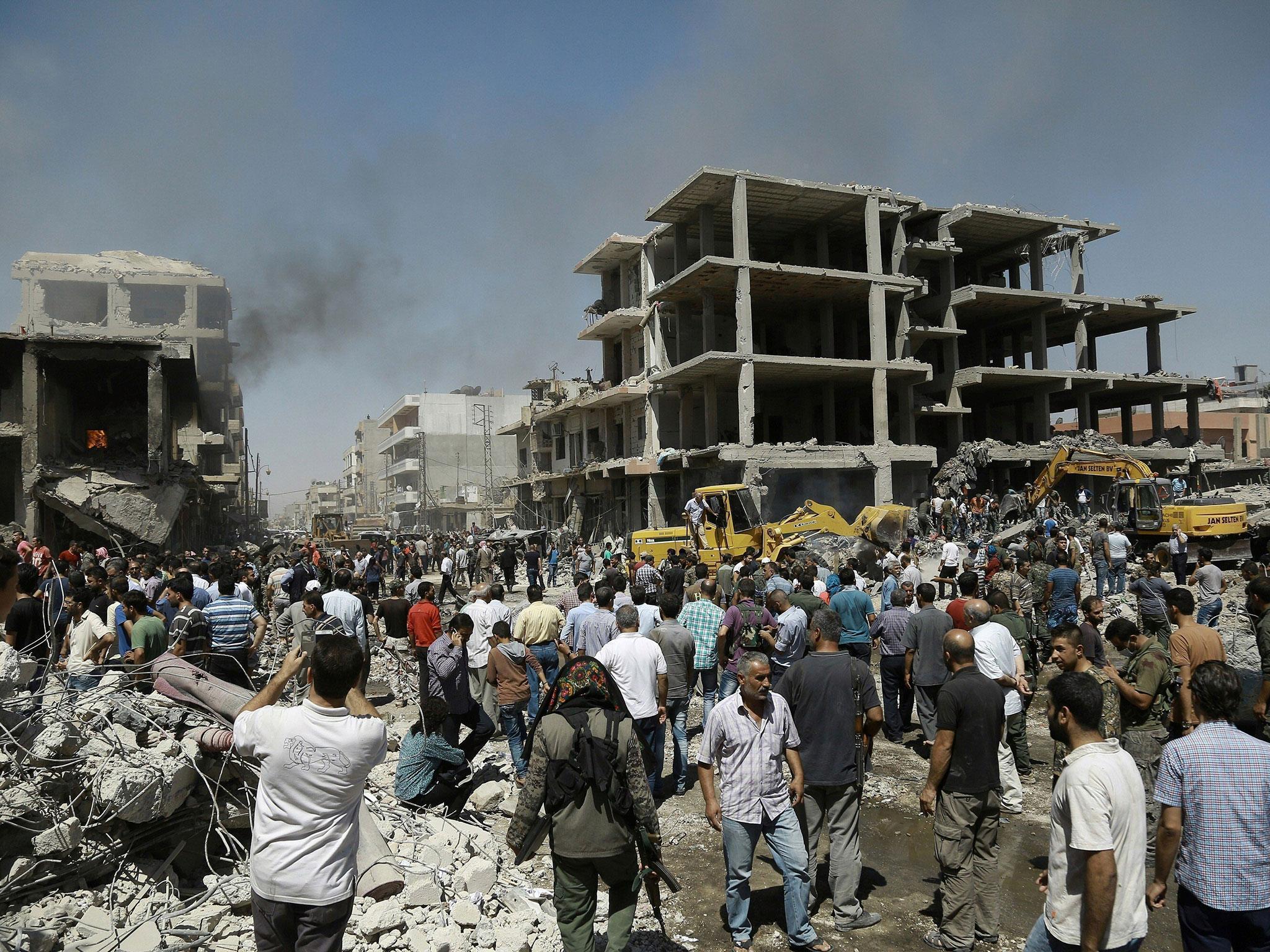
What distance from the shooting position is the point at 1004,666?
6.23m

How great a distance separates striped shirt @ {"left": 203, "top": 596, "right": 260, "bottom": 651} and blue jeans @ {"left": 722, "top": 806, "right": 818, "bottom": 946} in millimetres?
5365

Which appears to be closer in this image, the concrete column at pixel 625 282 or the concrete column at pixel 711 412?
the concrete column at pixel 711 412

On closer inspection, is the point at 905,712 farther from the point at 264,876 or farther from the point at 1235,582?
the point at 1235,582

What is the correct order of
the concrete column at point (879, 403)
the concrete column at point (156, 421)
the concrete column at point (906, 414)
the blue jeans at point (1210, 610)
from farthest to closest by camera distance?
the concrete column at point (906, 414)
the concrete column at point (879, 403)
the concrete column at point (156, 421)
the blue jeans at point (1210, 610)

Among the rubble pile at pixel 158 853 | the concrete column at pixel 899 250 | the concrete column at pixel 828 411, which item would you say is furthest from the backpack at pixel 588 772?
the concrete column at pixel 899 250

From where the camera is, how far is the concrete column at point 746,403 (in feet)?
94.9

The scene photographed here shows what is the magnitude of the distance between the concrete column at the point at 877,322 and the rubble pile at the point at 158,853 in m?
29.9

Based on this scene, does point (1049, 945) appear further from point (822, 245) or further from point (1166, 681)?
point (822, 245)

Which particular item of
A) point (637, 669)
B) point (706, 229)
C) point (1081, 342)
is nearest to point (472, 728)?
point (637, 669)

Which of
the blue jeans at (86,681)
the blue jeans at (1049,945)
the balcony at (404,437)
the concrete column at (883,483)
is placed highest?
the balcony at (404,437)

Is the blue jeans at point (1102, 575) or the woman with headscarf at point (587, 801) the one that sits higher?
the woman with headscarf at point (587, 801)

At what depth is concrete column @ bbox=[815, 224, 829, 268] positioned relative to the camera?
110ft

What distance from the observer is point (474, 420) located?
3002 inches

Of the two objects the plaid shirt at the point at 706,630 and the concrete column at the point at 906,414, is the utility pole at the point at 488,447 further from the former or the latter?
the plaid shirt at the point at 706,630
